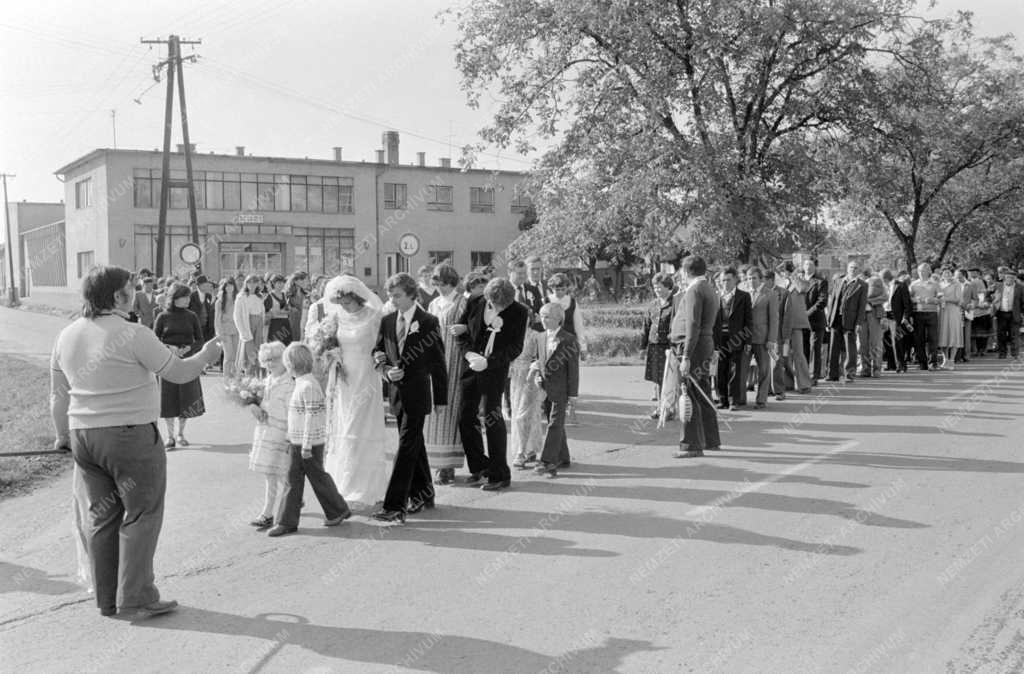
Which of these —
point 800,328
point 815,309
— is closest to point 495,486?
point 800,328

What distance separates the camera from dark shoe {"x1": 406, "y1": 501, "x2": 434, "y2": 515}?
307 inches

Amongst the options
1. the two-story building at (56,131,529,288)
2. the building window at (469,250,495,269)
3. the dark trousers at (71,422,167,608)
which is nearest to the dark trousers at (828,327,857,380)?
the dark trousers at (71,422,167,608)

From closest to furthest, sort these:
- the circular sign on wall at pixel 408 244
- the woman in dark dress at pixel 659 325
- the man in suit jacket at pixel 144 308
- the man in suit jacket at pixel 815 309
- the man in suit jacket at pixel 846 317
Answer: the woman in dark dress at pixel 659 325 → the man in suit jacket at pixel 144 308 → the man in suit jacket at pixel 815 309 → the man in suit jacket at pixel 846 317 → the circular sign on wall at pixel 408 244

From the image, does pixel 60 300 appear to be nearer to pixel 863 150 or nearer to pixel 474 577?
pixel 863 150

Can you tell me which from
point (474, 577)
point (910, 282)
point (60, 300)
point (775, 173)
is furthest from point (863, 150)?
point (60, 300)

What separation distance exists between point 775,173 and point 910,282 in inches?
190

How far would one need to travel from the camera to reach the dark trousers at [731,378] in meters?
13.7

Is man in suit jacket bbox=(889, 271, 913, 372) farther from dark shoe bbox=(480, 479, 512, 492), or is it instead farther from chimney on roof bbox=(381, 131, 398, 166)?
chimney on roof bbox=(381, 131, 398, 166)

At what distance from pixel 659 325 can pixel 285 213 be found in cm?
4444

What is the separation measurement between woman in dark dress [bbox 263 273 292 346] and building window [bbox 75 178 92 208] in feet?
135

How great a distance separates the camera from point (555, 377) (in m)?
9.38

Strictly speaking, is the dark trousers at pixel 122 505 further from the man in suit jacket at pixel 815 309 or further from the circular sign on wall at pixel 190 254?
the circular sign on wall at pixel 190 254

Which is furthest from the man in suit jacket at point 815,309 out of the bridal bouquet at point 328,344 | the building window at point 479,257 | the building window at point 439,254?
the building window at point 479,257

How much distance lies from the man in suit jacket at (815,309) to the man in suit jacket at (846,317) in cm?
34
